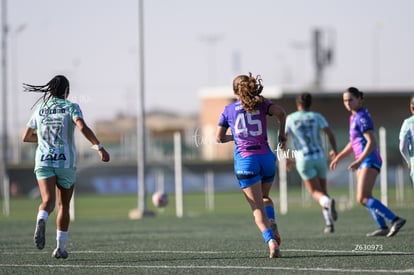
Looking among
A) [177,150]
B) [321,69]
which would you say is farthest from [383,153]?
[321,69]

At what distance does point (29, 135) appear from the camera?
11.7 meters

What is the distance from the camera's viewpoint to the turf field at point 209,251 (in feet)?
33.6

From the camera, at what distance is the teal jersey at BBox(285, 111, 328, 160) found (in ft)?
52.5

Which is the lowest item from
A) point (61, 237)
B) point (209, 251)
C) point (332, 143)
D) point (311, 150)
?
point (209, 251)

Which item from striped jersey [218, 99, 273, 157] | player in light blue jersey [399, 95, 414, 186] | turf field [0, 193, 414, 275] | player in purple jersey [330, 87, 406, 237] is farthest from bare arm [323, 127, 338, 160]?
striped jersey [218, 99, 273, 157]

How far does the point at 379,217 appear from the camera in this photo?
14.9 metres

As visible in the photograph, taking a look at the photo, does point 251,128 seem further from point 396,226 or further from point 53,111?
point 396,226

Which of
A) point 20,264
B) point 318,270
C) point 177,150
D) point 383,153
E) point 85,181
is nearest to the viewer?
point 318,270

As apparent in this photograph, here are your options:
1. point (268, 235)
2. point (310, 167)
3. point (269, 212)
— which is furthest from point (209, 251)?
point (310, 167)

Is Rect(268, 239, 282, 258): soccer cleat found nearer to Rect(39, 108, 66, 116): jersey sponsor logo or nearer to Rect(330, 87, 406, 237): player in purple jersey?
Rect(39, 108, 66, 116): jersey sponsor logo

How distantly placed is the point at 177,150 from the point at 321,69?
159 ft

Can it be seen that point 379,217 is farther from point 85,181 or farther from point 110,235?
point 85,181

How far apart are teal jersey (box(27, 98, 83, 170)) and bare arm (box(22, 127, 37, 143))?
0.23 meters

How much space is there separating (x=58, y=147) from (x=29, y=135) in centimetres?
53
